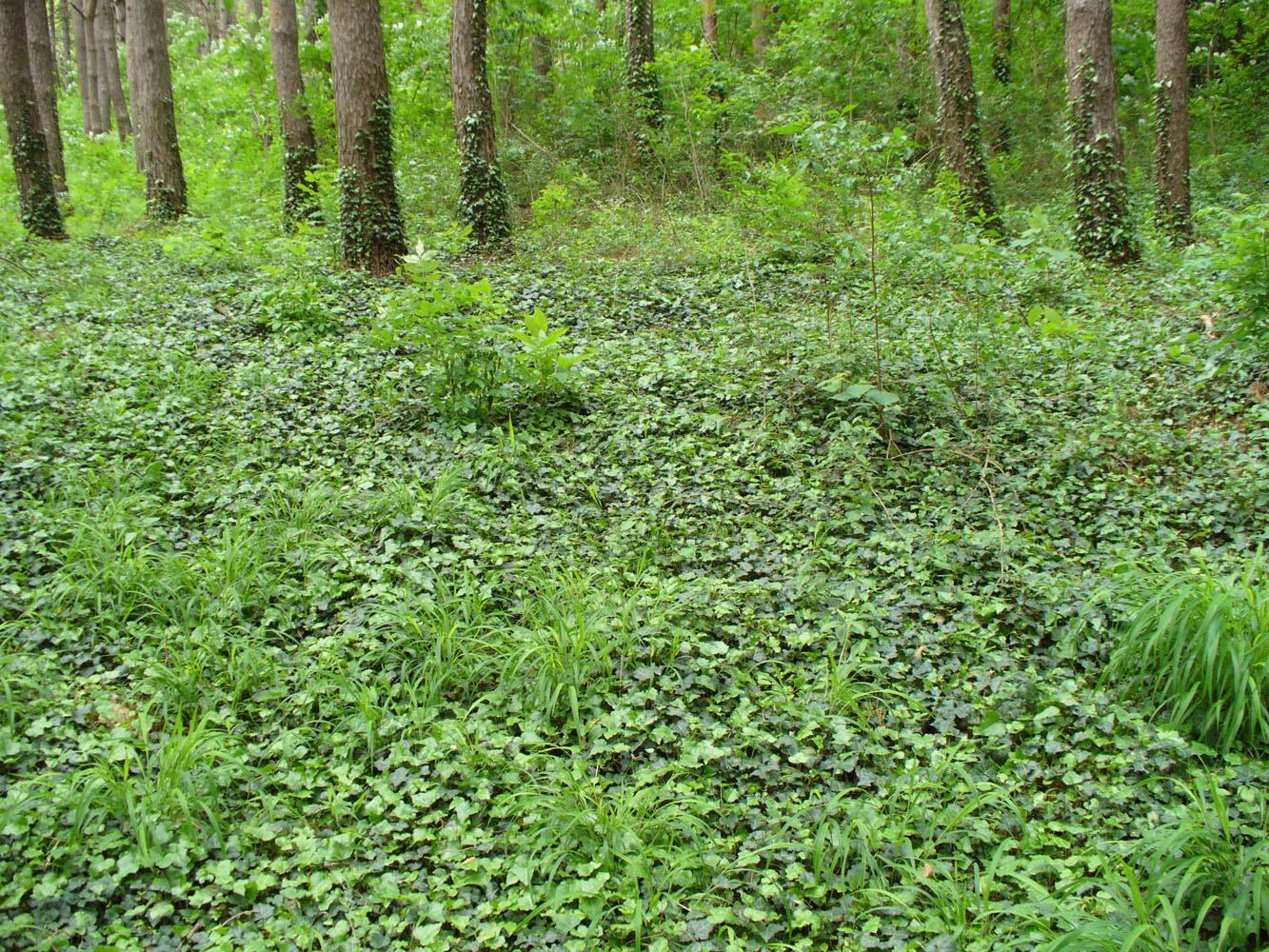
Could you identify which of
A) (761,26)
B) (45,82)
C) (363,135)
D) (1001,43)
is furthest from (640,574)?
(761,26)

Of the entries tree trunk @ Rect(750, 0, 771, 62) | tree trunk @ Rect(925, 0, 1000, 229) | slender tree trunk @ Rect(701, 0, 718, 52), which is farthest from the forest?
tree trunk @ Rect(750, 0, 771, 62)

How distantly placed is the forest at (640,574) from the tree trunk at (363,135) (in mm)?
53

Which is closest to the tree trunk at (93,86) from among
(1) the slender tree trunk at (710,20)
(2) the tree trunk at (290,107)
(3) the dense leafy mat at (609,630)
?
(2) the tree trunk at (290,107)

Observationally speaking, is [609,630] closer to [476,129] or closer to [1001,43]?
[476,129]

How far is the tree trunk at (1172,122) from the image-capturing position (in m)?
11.7

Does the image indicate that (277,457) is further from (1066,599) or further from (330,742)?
(1066,599)

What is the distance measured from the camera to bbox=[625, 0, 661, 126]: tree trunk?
1459 cm

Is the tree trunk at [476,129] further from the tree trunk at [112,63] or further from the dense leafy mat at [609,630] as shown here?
the tree trunk at [112,63]

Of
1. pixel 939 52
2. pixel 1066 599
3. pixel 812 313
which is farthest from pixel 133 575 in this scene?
pixel 939 52

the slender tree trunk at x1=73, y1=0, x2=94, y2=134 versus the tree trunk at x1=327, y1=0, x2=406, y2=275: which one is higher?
the slender tree trunk at x1=73, y1=0, x2=94, y2=134

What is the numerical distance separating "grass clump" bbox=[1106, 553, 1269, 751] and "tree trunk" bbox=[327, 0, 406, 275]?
8.86 meters

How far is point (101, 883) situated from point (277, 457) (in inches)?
137

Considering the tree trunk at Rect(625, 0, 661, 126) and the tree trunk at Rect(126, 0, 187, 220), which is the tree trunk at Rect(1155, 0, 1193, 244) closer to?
the tree trunk at Rect(625, 0, 661, 126)

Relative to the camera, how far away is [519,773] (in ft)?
12.3
